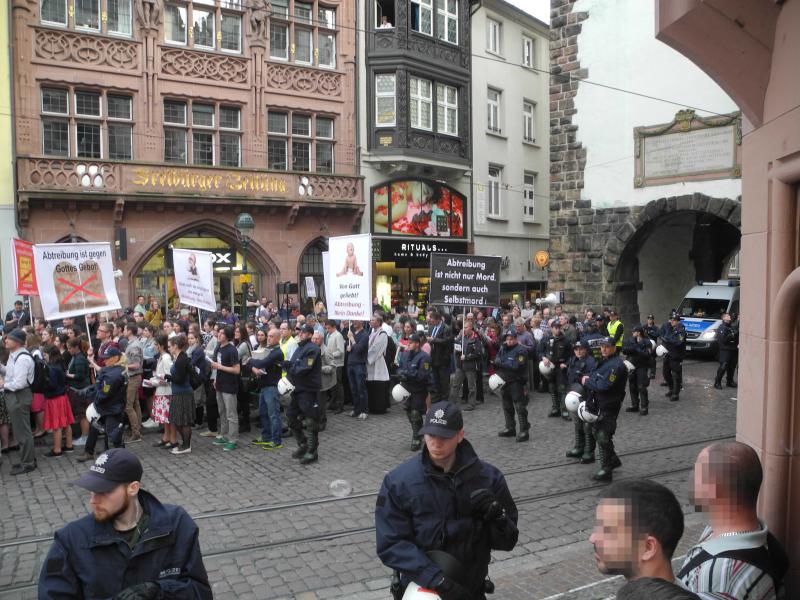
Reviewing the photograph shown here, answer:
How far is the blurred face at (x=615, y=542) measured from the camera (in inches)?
92.2

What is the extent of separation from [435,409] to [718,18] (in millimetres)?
3067

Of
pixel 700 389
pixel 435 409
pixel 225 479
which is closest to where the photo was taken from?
pixel 435 409

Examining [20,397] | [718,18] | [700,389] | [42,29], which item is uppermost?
[42,29]

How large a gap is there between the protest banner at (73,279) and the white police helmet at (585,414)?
7.99 meters

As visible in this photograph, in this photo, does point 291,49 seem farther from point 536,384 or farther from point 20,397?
point 20,397

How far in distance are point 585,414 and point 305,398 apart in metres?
3.75

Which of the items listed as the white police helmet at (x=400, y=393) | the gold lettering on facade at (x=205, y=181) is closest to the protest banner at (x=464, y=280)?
the white police helmet at (x=400, y=393)

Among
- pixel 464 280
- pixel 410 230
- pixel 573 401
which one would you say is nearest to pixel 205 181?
pixel 410 230

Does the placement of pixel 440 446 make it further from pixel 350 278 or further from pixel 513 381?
pixel 350 278

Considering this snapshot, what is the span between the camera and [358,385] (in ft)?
43.1

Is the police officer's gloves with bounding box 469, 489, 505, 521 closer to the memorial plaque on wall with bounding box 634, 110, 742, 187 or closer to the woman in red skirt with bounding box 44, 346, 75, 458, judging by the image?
the woman in red skirt with bounding box 44, 346, 75, 458

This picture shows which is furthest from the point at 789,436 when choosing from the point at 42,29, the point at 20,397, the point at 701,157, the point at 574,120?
the point at 42,29

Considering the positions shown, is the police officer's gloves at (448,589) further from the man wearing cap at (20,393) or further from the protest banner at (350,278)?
the protest banner at (350,278)

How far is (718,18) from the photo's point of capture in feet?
14.8
